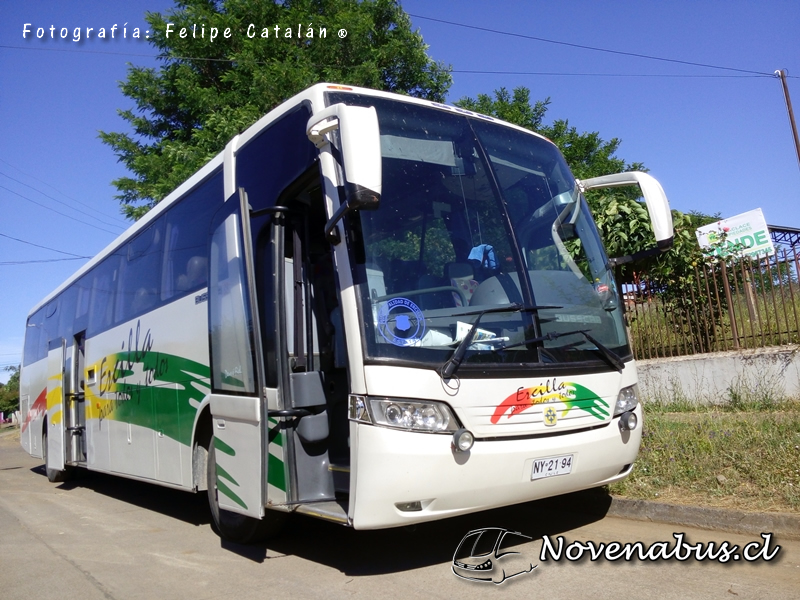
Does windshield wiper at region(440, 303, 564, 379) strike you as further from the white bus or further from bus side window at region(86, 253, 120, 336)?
bus side window at region(86, 253, 120, 336)

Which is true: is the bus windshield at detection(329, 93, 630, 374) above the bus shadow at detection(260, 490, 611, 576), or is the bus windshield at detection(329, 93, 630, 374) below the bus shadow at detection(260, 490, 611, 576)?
above

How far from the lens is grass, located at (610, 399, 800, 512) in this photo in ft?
18.0

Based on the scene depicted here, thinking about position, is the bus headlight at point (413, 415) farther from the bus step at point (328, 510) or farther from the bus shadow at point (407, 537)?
the bus shadow at point (407, 537)

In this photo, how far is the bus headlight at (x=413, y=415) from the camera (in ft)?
14.1

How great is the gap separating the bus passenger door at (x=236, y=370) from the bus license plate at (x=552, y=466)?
1.86 metres

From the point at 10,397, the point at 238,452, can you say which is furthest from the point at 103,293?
the point at 10,397

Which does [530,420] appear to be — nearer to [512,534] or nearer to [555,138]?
[512,534]

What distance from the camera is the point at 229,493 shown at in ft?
18.7

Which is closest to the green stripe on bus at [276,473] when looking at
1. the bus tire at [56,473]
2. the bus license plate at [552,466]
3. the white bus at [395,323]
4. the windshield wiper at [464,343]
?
the white bus at [395,323]

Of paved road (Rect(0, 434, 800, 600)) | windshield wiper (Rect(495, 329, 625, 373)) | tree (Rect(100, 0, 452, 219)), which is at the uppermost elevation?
tree (Rect(100, 0, 452, 219))

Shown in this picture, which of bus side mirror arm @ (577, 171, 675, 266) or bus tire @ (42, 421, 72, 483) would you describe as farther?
bus tire @ (42, 421, 72, 483)

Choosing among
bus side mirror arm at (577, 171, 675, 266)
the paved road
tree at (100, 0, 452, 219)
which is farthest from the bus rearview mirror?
tree at (100, 0, 452, 219)

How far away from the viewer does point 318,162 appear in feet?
16.2

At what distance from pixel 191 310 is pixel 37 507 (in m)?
4.96
